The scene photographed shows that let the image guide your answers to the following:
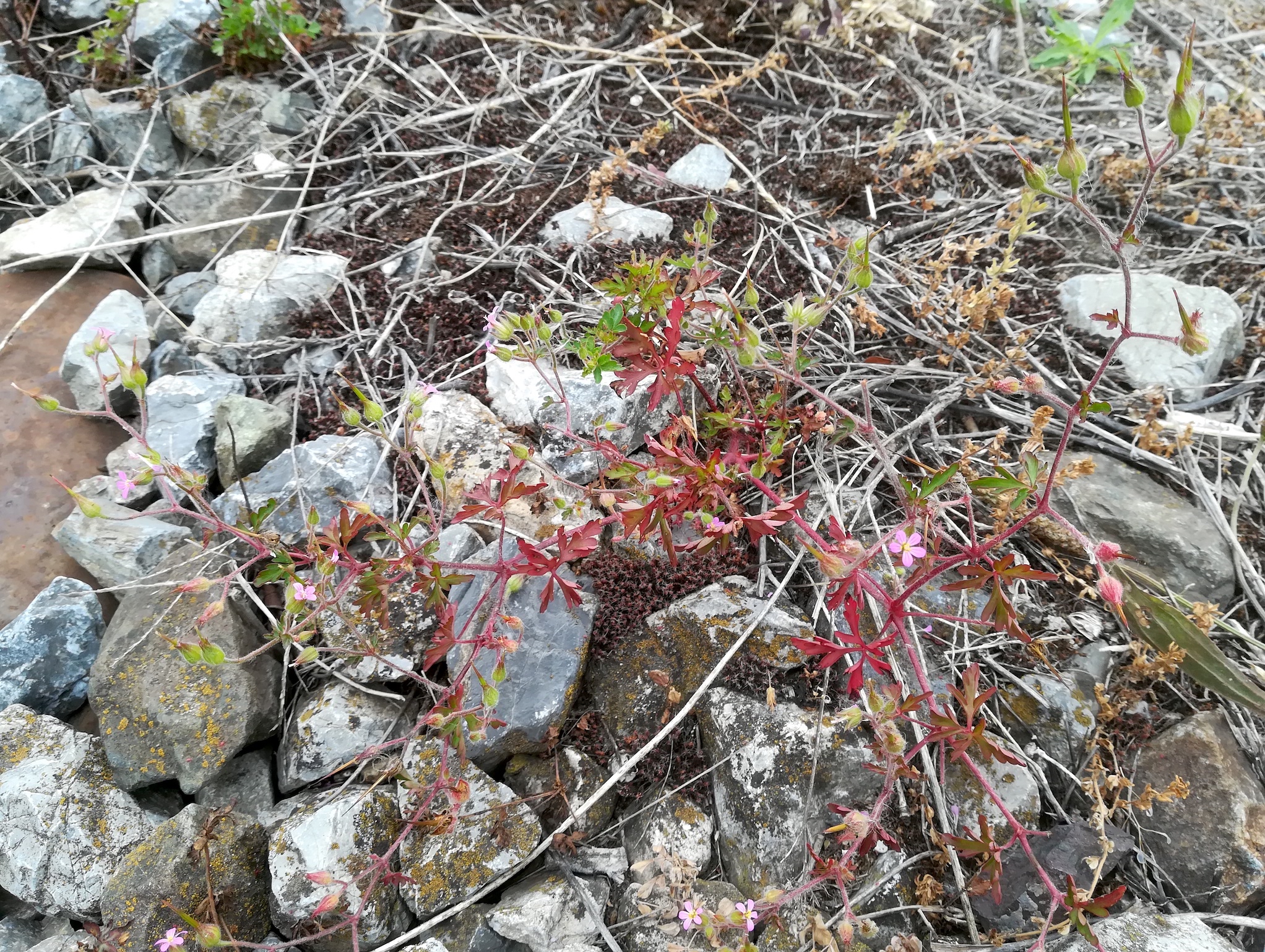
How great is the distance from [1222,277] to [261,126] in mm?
5190

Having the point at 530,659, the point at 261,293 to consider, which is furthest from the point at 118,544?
the point at 530,659

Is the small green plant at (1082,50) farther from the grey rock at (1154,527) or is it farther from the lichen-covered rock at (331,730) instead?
the lichen-covered rock at (331,730)

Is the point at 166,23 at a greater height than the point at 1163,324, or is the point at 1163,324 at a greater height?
the point at 166,23

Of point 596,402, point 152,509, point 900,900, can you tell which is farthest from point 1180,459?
point 152,509

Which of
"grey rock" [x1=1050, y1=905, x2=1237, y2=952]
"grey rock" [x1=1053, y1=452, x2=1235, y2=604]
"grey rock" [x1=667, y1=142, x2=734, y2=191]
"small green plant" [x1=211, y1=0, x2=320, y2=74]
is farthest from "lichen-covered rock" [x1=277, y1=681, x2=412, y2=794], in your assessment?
"small green plant" [x1=211, y1=0, x2=320, y2=74]

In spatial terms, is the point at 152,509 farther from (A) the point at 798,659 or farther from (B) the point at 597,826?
(A) the point at 798,659

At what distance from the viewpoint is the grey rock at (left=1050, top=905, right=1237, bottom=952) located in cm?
217

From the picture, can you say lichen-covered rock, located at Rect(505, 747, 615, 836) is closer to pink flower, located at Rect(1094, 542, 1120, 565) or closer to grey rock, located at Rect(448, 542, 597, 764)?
grey rock, located at Rect(448, 542, 597, 764)

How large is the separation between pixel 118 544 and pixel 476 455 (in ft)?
4.56

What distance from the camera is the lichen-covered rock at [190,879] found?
2.34m

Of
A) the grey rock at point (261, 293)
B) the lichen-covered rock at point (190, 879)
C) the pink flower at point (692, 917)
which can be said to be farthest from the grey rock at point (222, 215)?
the pink flower at point (692, 917)

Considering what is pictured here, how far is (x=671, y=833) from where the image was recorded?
2539 mm

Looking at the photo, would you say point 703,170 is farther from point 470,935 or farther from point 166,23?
point 470,935

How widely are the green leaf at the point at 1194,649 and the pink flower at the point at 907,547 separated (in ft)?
3.07
